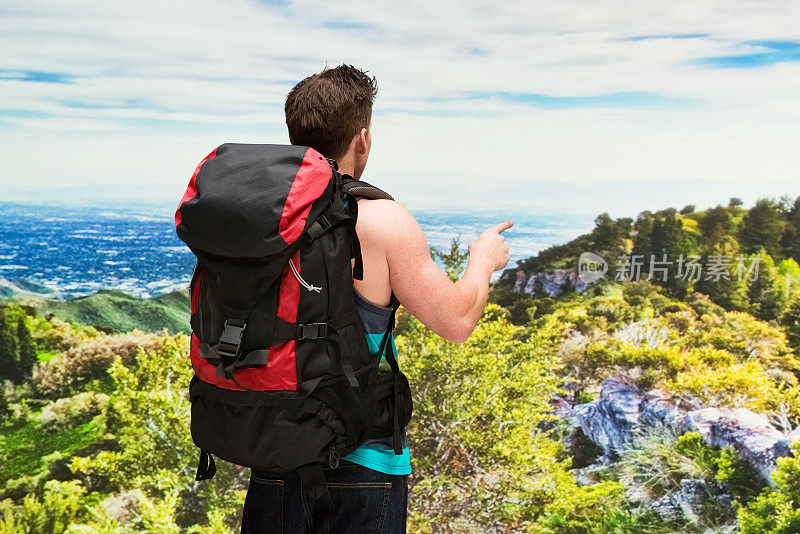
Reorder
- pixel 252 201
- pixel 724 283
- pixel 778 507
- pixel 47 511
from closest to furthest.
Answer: pixel 252 201
pixel 47 511
pixel 778 507
pixel 724 283

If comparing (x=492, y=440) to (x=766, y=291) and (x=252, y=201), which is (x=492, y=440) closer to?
(x=766, y=291)

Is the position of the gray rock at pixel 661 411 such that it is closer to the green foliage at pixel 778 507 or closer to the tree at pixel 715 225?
the green foliage at pixel 778 507

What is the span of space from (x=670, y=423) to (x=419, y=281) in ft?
Answer: 7.12

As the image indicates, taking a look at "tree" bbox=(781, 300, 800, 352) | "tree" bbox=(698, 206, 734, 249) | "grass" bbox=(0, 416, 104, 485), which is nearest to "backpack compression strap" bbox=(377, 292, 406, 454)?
"grass" bbox=(0, 416, 104, 485)

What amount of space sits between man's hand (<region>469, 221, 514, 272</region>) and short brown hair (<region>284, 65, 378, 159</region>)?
255 mm

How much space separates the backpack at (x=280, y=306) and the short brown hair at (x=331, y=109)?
72 mm

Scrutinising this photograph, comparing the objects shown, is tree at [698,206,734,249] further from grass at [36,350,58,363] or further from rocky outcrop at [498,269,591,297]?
grass at [36,350,58,363]

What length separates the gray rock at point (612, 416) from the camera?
114 inches

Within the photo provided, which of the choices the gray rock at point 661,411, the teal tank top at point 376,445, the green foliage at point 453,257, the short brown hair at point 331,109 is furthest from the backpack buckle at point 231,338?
the gray rock at point 661,411

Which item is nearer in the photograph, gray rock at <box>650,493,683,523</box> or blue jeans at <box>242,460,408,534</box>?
blue jeans at <box>242,460,408,534</box>

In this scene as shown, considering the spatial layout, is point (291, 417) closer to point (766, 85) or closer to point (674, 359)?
point (674, 359)

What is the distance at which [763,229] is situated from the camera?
293 centimetres

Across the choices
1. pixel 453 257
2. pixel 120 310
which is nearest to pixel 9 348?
pixel 120 310

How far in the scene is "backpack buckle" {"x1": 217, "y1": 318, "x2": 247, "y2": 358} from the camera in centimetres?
104
